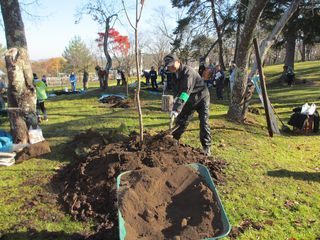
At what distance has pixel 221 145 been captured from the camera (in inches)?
289

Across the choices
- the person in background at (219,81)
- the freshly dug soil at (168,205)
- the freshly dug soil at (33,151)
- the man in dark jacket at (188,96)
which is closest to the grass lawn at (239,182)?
the freshly dug soil at (33,151)

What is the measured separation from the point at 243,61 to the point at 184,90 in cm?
430

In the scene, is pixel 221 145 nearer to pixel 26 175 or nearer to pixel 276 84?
pixel 26 175

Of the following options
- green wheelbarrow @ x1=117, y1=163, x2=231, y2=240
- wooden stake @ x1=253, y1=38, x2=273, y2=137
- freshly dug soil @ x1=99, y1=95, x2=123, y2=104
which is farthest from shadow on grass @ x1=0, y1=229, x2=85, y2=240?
freshly dug soil @ x1=99, y1=95, x2=123, y2=104

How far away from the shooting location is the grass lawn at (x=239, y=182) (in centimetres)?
425

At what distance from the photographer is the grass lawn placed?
4250mm

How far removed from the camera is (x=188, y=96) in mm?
5441

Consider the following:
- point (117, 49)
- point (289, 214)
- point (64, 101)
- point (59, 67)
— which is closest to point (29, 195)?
point (289, 214)

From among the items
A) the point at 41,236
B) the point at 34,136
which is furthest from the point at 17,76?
the point at 41,236

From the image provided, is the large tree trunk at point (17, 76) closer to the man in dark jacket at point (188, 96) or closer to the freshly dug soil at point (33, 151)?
the freshly dug soil at point (33, 151)

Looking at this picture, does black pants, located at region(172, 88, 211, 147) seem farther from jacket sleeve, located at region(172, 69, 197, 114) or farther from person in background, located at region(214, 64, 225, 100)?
person in background, located at region(214, 64, 225, 100)

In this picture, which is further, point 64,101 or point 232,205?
point 64,101

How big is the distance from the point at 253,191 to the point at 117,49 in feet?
122

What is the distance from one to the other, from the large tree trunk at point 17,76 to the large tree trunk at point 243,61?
17.4ft
